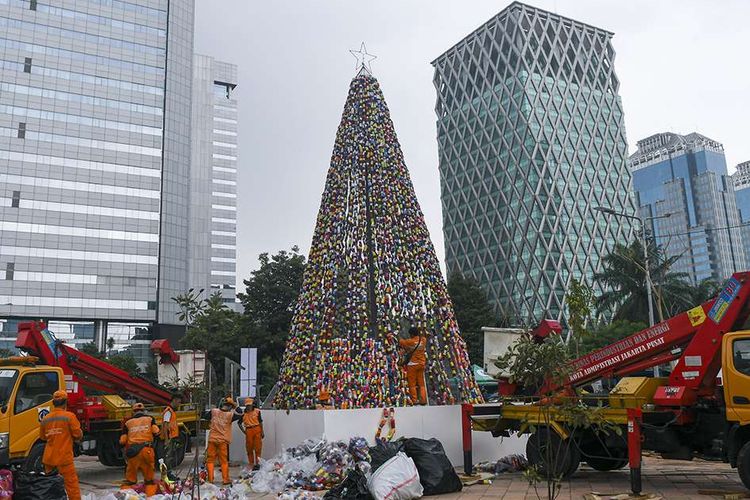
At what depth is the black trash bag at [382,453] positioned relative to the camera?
364 inches

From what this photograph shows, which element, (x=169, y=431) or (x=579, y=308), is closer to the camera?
(x=579, y=308)

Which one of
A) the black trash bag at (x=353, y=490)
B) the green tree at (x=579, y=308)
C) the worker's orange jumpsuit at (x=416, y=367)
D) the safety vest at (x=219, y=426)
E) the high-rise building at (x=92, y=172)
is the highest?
the high-rise building at (x=92, y=172)

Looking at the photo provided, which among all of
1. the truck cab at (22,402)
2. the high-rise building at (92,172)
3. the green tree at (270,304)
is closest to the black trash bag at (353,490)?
the truck cab at (22,402)

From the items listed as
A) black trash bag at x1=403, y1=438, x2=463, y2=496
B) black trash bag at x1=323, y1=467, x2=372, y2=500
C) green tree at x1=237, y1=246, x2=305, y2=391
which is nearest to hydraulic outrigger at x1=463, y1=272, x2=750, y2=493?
black trash bag at x1=403, y1=438, x2=463, y2=496

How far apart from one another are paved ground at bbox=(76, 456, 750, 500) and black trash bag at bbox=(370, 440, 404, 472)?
956mm

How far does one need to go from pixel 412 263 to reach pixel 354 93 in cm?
436

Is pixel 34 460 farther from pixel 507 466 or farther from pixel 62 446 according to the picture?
pixel 507 466

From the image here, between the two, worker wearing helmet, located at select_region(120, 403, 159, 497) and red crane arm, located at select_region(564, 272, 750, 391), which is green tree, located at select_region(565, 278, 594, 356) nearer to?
red crane arm, located at select_region(564, 272, 750, 391)

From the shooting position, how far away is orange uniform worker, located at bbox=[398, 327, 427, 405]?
472 inches

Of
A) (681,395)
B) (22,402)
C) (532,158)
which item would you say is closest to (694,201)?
(532,158)

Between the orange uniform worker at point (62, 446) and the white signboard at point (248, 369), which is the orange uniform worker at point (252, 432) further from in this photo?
the white signboard at point (248, 369)

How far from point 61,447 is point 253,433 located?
4240 mm

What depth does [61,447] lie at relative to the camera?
328 inches

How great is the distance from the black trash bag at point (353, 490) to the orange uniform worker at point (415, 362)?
3.48 metres
